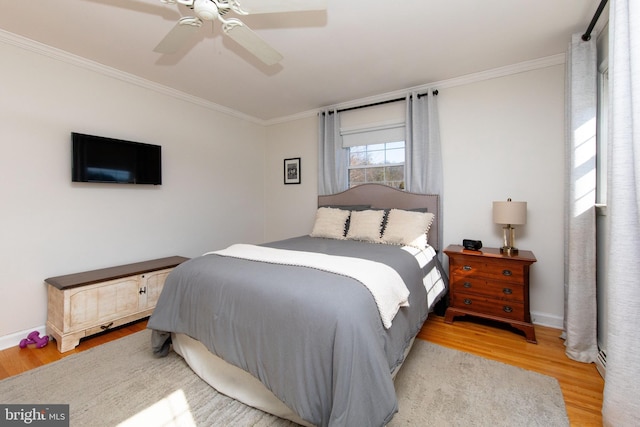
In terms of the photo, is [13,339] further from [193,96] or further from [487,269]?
[487,269]

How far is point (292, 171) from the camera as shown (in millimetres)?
4438

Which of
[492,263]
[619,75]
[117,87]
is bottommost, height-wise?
[492,263]

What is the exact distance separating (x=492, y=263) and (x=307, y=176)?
8.94 feet

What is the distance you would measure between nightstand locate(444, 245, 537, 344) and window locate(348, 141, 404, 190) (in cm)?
125

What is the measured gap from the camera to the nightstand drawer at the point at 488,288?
2436mm

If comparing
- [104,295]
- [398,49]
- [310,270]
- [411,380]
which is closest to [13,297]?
[104,295]

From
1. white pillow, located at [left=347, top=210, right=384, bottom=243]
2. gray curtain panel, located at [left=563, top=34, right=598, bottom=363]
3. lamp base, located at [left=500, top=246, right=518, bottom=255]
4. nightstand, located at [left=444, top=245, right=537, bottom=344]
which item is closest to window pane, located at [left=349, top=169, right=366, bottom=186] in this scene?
white pillow, located at [left=347, top=210, right=384, bottom=243]

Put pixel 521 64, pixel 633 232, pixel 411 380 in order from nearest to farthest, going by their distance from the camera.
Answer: pixel 633 232 < pixel 411 380 < pixel 521 64

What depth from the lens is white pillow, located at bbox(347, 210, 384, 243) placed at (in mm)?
2930

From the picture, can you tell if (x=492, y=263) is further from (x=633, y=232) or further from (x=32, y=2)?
(x=32, y=2)

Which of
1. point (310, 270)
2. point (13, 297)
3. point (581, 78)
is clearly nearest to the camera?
point (310, 270)

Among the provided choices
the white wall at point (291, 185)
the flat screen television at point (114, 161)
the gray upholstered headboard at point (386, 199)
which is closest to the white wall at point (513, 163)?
the gray upholstered headboard at point (386, 199)

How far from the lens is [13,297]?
7.61ft

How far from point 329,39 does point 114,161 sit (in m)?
2.44
